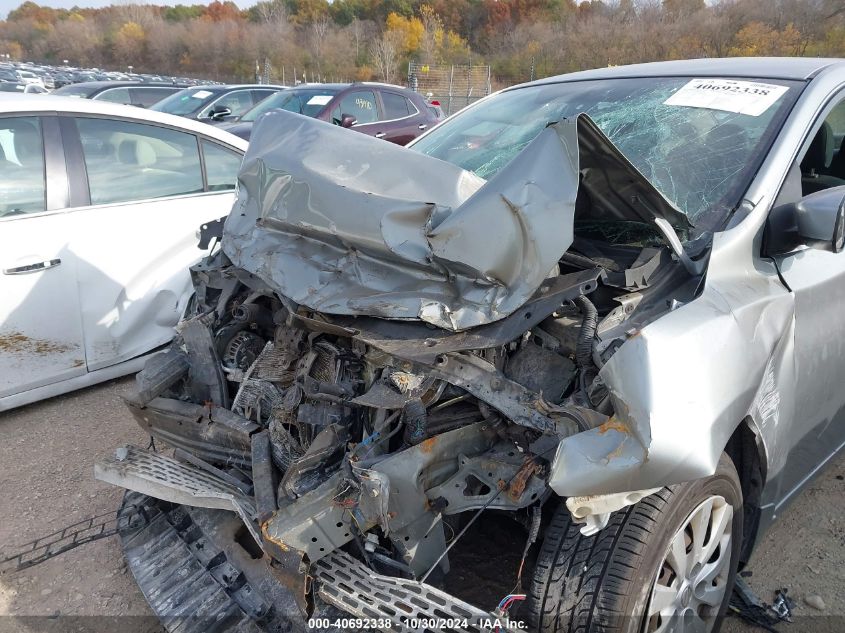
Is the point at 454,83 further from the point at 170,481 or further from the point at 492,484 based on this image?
the point at 492,484

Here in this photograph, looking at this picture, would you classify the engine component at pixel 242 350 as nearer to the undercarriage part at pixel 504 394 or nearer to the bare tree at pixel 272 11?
the undercarriage part at pixel 504 394

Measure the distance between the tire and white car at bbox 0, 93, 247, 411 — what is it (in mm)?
2303

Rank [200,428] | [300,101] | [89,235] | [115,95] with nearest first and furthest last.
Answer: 1. [200,428]
2. [89,235]
3. [300,101]
4. [115,95]

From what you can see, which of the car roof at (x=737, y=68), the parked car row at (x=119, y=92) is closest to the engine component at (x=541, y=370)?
the car roof at (x=737, y=68)

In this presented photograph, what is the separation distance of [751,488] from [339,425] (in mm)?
1420

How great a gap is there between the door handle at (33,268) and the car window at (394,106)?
254 inches

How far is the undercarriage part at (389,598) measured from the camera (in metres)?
1.57

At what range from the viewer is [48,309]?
3.49m

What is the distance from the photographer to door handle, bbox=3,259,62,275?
3348mm

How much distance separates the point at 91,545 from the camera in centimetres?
275

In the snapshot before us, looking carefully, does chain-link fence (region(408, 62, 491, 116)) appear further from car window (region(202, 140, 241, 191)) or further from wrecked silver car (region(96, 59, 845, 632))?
wrecked silver car (region(96, 59, 845, 632))

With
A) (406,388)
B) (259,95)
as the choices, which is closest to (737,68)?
(406,388)

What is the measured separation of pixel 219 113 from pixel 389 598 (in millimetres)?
8841

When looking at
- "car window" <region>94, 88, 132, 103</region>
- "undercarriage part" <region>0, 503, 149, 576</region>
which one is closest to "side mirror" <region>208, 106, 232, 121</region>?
"car window" <region>94, 88, 132, 103</region>
